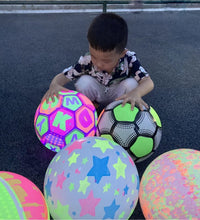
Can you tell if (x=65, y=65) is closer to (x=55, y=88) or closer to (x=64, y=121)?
(x=55, y=88)

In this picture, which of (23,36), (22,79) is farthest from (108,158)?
(23,36)

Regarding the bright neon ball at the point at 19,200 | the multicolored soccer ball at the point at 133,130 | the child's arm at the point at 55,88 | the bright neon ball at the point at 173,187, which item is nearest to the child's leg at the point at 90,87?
the child's arm at the point at 55,88

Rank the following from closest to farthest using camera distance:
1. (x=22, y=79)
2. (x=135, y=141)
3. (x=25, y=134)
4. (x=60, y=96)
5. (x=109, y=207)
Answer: (x=109, y=207), (x=135, y=141), (x=60, y=96), (x=25, y=134), (x=22, y=79)

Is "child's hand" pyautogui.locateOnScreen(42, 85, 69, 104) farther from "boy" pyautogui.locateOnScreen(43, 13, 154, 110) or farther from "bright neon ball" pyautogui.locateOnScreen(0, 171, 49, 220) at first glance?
"bright neon ball" pyautogui.locateOnScreen(0, 171, 49, 220)

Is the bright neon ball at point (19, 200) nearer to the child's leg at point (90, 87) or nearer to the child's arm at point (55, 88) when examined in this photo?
the child's arm at point (55, 88)

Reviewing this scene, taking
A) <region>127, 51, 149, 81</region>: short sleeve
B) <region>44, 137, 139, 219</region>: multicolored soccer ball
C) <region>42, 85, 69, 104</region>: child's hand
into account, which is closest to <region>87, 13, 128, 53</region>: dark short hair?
<region>127, 51, 149, 81</region>: short sleeve

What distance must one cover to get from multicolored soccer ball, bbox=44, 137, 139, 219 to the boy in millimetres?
646

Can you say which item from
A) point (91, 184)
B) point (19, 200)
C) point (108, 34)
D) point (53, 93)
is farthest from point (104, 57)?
point (19, 200)

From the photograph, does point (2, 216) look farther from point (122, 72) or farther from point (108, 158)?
point (122, 72)

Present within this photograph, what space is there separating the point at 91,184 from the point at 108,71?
1.23m

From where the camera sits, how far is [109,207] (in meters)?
1.27

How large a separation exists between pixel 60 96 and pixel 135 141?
66cm

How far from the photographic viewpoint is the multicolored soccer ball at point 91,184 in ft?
4.13

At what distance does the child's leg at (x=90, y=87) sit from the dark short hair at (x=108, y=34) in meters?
0.46
